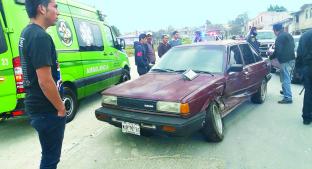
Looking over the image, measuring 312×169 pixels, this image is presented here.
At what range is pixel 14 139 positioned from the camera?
4988 millimetres

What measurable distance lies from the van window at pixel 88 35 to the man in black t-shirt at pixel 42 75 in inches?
161

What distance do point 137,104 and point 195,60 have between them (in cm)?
166

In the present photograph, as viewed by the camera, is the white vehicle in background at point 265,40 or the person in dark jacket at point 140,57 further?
the white vehicle in background at point 265,40

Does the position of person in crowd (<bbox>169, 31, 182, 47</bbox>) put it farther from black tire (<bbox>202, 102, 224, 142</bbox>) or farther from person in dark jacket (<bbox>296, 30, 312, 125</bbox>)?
black tire (<bbox>202, 102, 224, 142</bbox>)

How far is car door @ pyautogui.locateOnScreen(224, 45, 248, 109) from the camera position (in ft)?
16.4

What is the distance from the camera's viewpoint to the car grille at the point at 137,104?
4052 mm

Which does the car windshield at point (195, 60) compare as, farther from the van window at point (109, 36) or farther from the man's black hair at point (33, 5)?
the man's black hair at point (33, 5)

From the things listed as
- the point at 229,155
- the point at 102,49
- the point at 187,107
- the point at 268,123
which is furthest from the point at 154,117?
the point at 102,49

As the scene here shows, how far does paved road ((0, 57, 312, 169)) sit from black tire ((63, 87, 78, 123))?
27 centimetres

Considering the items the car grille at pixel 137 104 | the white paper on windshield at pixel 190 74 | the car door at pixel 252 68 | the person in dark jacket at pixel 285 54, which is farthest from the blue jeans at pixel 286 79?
the car grille at pixel 137 104

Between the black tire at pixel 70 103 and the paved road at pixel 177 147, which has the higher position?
the black tire at pixel 70 103

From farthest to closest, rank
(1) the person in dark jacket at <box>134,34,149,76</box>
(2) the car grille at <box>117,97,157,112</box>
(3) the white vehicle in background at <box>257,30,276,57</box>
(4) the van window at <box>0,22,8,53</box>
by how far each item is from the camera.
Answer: (3) the white vehicle in background at <box>257,30,276,57</box> → (1) the person in dark jacket at <box>134,34,149,76</box> → (4) the van window at <box>0,22,8,53</box> → (2) the car grille at <box>117,97,157,112</box>

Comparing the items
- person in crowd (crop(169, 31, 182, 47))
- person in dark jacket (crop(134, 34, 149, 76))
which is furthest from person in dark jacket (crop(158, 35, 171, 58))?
person in dark jacket (crop(134, 34, 149, 76))

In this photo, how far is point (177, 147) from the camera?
432 centimetres
